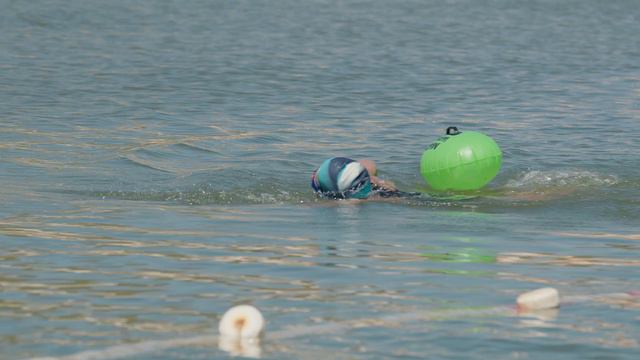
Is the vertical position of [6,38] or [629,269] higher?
[6,38]

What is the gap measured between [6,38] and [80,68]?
7249 millimetres

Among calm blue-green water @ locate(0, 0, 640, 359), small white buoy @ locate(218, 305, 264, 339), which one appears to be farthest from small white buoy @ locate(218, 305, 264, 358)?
calm blue-green water @ locate(0, 0, 640, 359)

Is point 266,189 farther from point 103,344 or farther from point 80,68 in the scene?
point 80,68

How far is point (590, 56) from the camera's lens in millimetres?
35750

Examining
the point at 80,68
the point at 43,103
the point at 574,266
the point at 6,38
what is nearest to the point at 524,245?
the point at 574,266

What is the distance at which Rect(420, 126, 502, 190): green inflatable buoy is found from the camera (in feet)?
49.9

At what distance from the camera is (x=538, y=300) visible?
10141 millimetres

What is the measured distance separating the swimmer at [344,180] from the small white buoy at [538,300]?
5.11 metres

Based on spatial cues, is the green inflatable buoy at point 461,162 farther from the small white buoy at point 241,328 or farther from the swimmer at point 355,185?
the small white buoy at point 241,328

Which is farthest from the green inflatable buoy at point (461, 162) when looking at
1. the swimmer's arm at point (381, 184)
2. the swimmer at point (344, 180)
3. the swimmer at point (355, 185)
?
the swimmer at point (344, 180)

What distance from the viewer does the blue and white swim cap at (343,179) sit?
49.9 feet

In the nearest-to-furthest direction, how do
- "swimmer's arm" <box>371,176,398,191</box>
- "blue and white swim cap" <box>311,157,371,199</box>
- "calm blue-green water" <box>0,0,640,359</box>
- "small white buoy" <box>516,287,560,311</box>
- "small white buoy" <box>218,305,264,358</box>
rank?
"small white buoy" <box>218,305,264,358</box>, "calm blue-green water" <box>0,0,640,359</box>, "small white buoy" <box>516,287,560,311</box>, "blue and white swim cap" <box>311,157,371,199</box>, "swimmer's arm" <box>371,176,398,191</box>

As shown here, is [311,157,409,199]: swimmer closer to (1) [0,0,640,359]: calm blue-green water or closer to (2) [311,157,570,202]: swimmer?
(2) [311,157,570,202]: swimmer

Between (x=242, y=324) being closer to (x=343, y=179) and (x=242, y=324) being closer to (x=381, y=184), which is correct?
(x=343, y=179)
